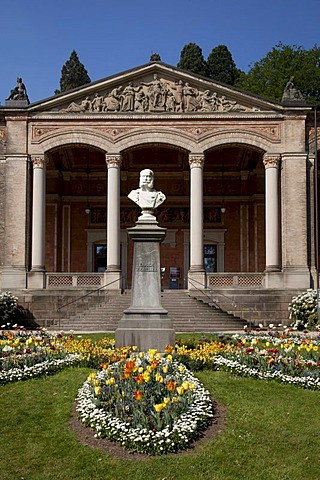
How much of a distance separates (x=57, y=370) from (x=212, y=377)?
2931mm

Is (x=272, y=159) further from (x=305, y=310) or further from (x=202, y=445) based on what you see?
(x=202, y=445)

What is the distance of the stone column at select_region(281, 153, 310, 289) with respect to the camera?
24875 mm

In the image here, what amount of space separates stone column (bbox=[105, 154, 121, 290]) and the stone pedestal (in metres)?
12.7

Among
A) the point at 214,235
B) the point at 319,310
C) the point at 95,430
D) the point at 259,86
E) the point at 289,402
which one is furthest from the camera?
the point at 259,86

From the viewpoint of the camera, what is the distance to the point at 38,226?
25.1m

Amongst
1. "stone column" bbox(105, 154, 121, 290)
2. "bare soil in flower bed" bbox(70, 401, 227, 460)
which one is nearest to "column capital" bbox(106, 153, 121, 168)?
"stone column" bbox(105, 154, 121, 290)

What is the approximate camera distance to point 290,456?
658 centimetres

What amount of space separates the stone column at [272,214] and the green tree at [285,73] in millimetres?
19969

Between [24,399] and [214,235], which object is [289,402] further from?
[214,235]

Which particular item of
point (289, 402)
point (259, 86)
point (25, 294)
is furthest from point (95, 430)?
point (259, 86)

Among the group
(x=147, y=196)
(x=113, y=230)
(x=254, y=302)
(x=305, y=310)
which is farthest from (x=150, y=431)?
(x=113, y=230)

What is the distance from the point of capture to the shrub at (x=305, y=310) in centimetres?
2162

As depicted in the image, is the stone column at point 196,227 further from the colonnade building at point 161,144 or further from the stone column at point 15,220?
the stone column at point 15,220

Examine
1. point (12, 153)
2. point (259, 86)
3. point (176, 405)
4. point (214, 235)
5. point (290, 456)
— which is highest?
point (259, 86)
